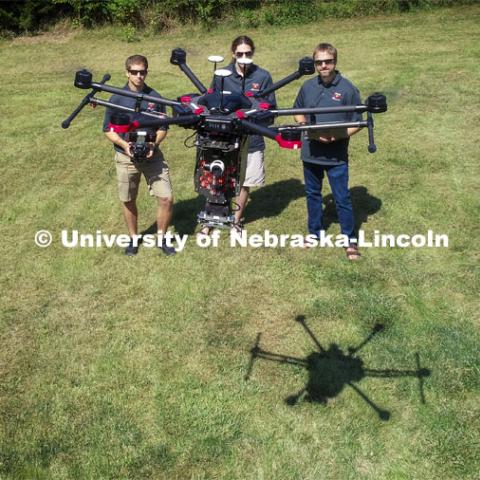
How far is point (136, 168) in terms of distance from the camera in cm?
702

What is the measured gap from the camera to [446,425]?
5.00m

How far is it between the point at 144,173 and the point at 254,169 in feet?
5.04

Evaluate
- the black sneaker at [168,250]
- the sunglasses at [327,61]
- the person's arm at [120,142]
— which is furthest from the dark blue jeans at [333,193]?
the person's arm at [120,142]

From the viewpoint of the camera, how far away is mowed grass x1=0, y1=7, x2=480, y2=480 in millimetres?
4852

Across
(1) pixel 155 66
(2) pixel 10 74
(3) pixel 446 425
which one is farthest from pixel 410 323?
(2) pixel 10 74

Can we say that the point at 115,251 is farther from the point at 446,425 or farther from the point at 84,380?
the point at 446,425

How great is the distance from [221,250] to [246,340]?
1826 millimetres

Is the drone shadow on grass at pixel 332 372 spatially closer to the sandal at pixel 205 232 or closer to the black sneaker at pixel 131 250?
the sandal at pixel 205 232

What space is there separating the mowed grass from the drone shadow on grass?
0.03 metres

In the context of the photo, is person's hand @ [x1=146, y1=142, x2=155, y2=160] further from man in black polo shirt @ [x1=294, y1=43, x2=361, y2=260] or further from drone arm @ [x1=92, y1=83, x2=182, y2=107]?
man in black polo shirt @ [x1=294, y1=43, x2=361, y2=260]

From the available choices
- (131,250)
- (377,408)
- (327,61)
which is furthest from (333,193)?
(377,408)

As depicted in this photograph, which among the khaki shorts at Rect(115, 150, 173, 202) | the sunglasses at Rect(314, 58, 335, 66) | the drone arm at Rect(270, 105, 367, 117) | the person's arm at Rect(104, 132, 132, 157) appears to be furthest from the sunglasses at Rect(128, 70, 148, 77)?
the drone arm at Rect(270, 105, 367, 117)

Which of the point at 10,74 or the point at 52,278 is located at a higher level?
the point at 52,278

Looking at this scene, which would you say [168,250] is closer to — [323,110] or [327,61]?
[327,61]
